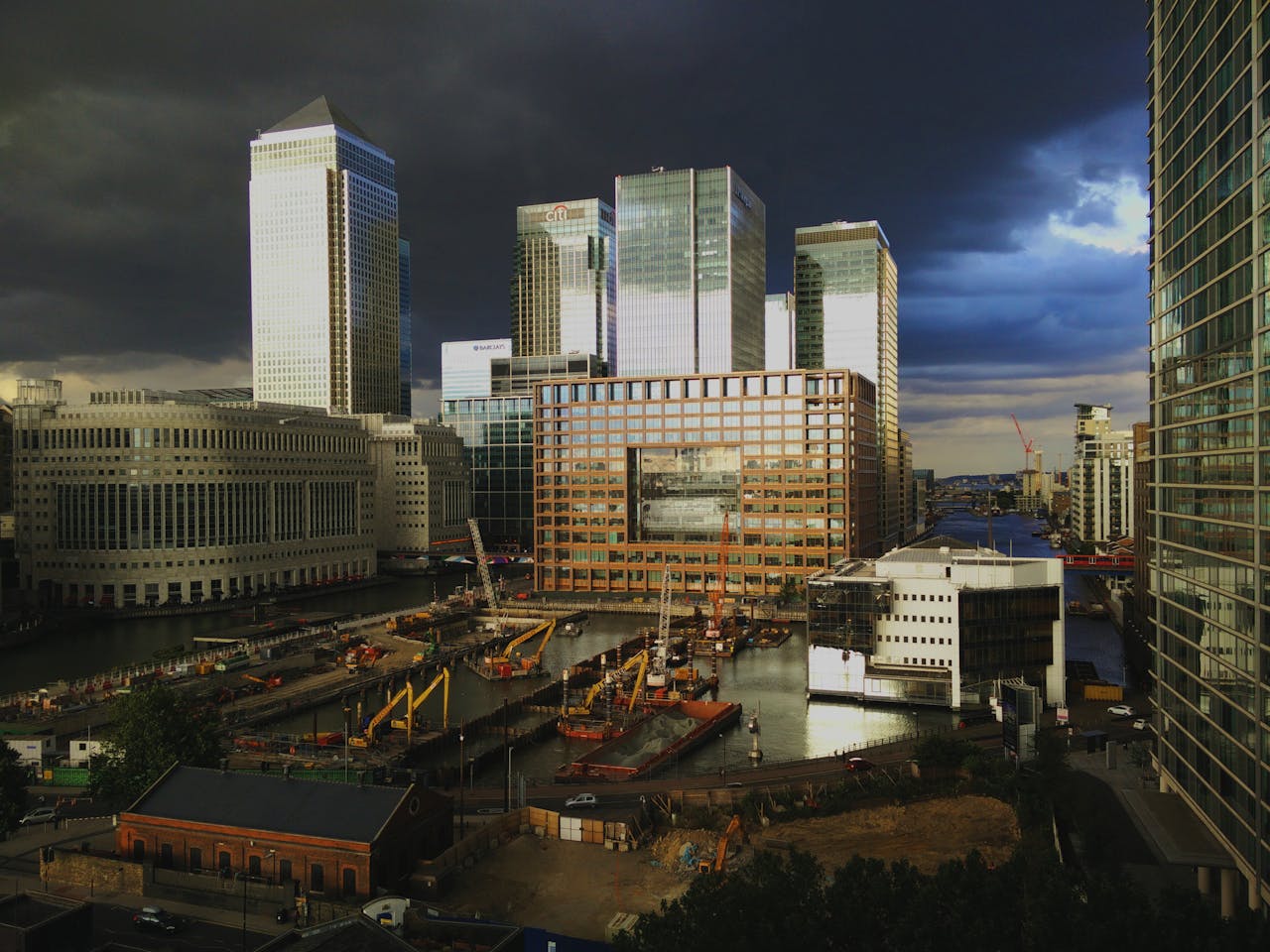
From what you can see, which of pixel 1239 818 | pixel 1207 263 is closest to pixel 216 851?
pixel 1239 818

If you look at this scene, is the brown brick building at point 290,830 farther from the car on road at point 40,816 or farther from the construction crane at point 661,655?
the construction crane at point 661,655

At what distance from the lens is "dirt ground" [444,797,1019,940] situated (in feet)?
104

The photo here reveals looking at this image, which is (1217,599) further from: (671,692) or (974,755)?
(671,692)

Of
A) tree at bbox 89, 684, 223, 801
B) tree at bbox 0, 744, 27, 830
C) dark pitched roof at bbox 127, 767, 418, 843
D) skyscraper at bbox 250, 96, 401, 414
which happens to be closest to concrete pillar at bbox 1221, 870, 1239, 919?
dark pitched roof at bbox 127, 767, 418, 843

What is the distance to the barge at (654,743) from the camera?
48.7 meters

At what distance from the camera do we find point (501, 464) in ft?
637

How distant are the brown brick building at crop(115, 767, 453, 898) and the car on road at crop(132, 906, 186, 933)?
9.12 feet

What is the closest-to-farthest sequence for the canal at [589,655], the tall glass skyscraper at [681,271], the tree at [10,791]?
the tree at [10,791] < the canal at [589,655] < the tall glass skyscraper at [681,271]

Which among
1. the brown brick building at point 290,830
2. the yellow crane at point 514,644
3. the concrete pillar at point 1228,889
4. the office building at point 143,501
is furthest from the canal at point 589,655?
the concrete pillar at point 1228,889

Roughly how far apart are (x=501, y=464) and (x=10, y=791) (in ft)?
519

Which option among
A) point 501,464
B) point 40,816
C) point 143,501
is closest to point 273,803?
point 40,816

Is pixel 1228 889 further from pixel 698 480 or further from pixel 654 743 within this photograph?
pixel 698 480

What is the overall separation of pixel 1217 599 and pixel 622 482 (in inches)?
3394

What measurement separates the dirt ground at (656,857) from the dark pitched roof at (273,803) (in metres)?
3.78
